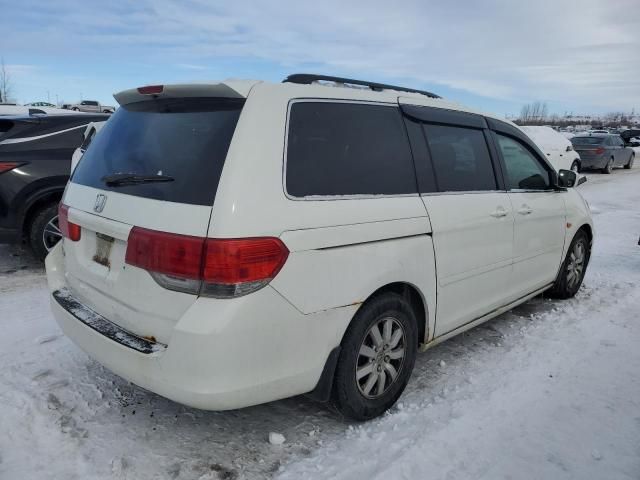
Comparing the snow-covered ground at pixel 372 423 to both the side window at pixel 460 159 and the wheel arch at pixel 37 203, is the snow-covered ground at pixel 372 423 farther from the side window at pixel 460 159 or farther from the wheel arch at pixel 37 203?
the wheel arch at pixel 37 203

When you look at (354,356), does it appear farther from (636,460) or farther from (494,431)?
(636,460)

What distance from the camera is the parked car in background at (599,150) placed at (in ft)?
63.9

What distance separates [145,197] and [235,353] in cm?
88

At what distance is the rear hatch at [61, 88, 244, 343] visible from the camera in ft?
7.47

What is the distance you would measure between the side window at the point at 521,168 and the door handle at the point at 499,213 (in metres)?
0.30

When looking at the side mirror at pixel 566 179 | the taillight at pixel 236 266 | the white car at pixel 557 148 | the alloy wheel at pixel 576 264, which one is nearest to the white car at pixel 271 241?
the taillight at pixel 236 266

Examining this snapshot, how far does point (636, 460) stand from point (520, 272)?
1.68 metres

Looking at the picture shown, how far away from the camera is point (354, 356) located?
8.80ft

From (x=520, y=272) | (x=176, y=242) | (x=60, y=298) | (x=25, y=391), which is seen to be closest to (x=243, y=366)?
(x=176, y=242)

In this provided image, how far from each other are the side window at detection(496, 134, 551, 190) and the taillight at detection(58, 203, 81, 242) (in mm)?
3016

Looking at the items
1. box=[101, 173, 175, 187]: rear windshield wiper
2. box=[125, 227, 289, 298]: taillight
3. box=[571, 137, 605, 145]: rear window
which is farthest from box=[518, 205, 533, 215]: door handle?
box=[571, 137, 605, 145]: rear window

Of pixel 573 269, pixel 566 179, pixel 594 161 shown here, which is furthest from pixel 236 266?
pixel 594 161

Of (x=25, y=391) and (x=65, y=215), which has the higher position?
(x=65, y=215)

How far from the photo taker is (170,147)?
8.32 ft
